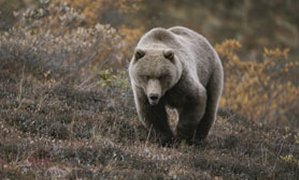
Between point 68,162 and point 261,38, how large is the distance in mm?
28829

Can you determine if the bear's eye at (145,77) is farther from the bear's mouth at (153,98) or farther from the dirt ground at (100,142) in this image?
the dirt ground at (100,142)

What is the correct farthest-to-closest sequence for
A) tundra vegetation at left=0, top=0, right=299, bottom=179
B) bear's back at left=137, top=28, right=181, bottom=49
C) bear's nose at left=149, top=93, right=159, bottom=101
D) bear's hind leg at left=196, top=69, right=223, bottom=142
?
bear's hind leg at left=196, top=69, right=223, bottom=142 < bear's back at left=137, top=28, right=181, bottom=49 < bear's nose at left=149, top=93, right=159, bottom=101 < tundra vegetation at left=0, top=0, right=299, bottom=179

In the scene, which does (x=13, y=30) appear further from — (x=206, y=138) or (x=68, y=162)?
(x=68, y=162)

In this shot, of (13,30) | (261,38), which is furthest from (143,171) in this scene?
(261,38)

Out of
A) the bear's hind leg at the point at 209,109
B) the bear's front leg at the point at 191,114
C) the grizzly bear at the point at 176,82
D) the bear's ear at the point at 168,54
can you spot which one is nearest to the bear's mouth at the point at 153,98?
the grizzly bear at the point at 176,82

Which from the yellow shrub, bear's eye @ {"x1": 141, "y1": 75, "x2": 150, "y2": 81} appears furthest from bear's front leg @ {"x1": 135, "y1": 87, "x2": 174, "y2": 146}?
the yellow shrub

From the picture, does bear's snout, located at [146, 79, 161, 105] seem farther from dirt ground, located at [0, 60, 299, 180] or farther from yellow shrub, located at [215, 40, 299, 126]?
yellow shrub, located at [215, 40, 299, 126]

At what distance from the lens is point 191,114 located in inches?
367

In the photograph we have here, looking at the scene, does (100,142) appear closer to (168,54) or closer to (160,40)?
(168,54)

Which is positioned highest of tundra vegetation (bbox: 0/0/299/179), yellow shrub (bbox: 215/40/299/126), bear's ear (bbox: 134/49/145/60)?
bear's ear (bbox: 134/49/145/60)

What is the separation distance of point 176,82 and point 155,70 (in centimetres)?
34

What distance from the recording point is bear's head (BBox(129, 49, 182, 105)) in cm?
869

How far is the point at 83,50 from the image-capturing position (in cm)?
1420

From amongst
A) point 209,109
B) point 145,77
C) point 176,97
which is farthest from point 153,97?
point 209,109
